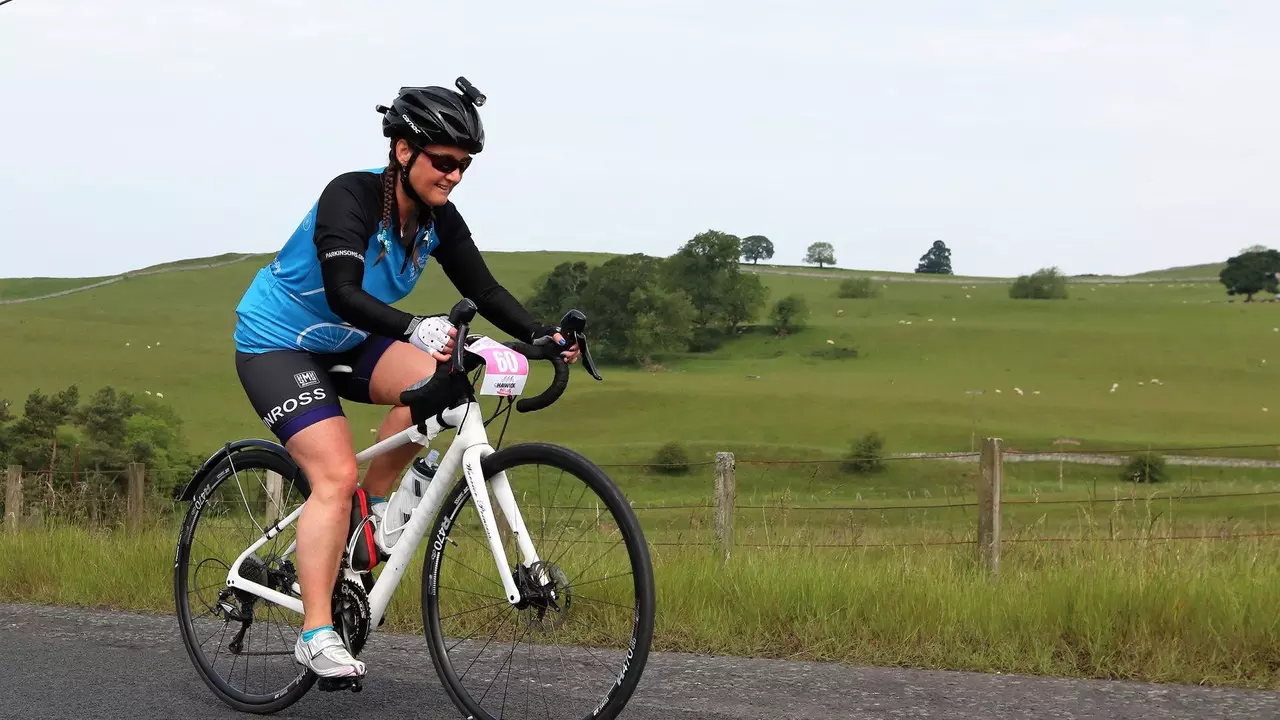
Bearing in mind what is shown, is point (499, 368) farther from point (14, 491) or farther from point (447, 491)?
point (14, 491)

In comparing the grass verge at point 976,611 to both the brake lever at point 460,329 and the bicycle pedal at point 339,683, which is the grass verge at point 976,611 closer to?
the bicycle pedal at point 339,683

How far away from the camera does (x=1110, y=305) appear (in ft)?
457

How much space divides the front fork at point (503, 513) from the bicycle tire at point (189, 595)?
0.96 metres

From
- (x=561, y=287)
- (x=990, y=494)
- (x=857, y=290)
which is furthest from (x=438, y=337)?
(x=857, y=290)

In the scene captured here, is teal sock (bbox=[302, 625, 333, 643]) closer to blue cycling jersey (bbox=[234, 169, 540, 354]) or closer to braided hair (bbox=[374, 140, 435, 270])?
blue cycling jersey (bbox=[234, 169, 540, 354])

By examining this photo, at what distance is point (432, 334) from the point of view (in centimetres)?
399

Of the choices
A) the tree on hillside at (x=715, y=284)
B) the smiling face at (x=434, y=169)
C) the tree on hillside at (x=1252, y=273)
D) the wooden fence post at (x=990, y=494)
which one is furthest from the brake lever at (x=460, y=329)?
the tree on hillside at (x=1252, y=273)

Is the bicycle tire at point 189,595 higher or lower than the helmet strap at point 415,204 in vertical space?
lower

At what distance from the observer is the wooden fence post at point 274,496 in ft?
16.6

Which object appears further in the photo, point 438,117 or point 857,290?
point 857,290

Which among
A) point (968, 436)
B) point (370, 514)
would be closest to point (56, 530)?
point (370, 514)

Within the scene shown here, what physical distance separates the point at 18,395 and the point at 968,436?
207 feet

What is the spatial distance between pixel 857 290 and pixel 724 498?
491 ft

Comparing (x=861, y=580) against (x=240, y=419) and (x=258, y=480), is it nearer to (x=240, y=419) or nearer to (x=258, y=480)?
(x=258, y=480)
